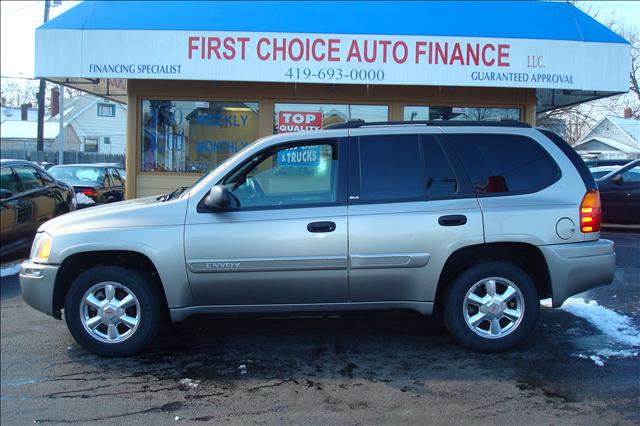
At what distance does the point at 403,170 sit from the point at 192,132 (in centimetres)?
644

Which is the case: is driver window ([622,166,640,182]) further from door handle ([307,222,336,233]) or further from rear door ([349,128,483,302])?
door handle ([307,222,336,233])

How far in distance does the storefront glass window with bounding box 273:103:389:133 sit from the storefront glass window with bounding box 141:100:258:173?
0.46 metres

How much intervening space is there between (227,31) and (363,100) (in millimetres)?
2717

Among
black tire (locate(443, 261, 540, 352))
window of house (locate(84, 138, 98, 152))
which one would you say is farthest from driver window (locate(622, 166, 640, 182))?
window of house (locate(84, 138, 98, 152))

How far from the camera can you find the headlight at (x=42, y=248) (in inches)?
183

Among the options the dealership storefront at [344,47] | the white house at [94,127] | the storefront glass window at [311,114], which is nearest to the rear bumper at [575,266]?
the dealership storefront at [344,47]

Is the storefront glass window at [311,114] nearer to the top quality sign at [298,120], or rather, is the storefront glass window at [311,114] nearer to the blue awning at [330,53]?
the top quality sign at [298,120]

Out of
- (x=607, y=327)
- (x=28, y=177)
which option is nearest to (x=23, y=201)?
(x=28, y=177)

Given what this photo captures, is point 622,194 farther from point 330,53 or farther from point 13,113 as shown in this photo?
point 13,113

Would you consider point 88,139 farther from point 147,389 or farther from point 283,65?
point 147,389

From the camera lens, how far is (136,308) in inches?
185

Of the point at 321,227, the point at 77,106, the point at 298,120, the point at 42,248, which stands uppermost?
the point at 77,106

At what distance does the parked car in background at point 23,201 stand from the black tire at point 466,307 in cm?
638

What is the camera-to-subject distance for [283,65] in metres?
8.95
